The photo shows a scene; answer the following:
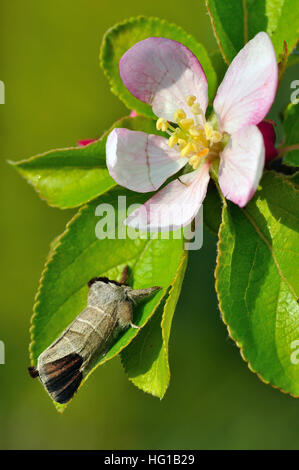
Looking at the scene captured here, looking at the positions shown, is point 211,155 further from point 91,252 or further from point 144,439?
Answer: point 144,439

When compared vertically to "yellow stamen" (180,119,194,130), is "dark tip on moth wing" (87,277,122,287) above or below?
below

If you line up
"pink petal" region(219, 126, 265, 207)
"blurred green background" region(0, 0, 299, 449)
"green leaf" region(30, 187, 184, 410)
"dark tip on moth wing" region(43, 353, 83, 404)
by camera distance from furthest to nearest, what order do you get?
"blurred green background" region(0, 0, 299, 449) < "green leaf" region(30, 187, 184, 410) < "dark tip on moth wing" region(43, 353, 83, 404) < "pink petal" region(219, 126, 265, 207)

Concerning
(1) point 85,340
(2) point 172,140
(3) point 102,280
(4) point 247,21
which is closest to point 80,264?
(3) point 102,280

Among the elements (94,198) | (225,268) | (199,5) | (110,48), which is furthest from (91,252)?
(199,5)

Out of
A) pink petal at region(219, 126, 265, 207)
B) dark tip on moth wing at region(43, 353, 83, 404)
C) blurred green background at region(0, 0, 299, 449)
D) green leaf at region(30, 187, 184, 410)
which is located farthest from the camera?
blurred green background at region(0, 0, 299, 449)

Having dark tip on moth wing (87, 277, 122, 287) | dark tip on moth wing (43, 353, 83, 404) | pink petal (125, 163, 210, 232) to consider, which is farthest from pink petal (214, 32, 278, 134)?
dark tip on moth wing (43, 353, 83, 404)

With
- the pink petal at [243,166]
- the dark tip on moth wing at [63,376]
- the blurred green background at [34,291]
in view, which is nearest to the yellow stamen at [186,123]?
the pink petal at [243,166]

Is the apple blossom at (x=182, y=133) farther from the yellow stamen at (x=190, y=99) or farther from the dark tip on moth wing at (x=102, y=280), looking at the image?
the dark tip on moth wing at (x=102, y=280)

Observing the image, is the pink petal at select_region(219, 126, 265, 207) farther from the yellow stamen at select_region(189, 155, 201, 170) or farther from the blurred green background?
the blurred green background
